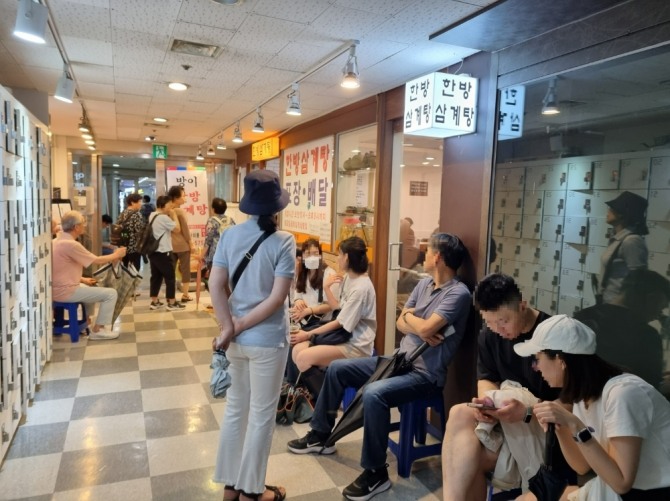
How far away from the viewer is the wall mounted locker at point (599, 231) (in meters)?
2.15

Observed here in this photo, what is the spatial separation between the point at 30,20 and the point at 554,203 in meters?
2.66

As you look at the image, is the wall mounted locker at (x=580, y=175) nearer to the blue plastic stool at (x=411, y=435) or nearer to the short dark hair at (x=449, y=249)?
the short dark hair at (x=449, y=249)

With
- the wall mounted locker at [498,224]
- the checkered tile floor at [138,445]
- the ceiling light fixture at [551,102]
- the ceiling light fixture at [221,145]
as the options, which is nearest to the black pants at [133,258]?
the checkered tile floor at [138,445]

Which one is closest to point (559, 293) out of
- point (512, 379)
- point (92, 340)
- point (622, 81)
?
point (512, 379)

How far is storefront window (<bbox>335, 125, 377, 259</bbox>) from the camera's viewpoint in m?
4.21

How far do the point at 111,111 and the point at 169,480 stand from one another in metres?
4.39

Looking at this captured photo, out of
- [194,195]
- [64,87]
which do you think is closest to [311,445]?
[64,87]

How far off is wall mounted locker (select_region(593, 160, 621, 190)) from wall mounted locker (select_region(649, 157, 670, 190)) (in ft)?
0.53

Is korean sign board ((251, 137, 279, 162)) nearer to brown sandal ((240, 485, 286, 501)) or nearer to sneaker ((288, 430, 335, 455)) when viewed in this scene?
sneaker ((288, 430, 335, 455))

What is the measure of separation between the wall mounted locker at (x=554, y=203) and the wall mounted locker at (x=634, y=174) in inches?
13.2

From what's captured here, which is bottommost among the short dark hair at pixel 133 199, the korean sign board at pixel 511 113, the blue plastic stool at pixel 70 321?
the blue plastic stool at pixel 70 321

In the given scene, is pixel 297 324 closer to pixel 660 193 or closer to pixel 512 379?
pixel 512 379

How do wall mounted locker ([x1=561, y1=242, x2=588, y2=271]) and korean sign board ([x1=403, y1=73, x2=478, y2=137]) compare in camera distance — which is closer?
wall mounted locker ([x1=561, y1=242, x2=588, y2=271])

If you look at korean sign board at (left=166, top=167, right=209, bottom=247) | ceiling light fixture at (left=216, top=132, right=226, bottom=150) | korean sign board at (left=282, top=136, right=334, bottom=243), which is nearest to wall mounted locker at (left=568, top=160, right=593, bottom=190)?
korean sign board at (left=282, top=136, right=334, bottom=243)
